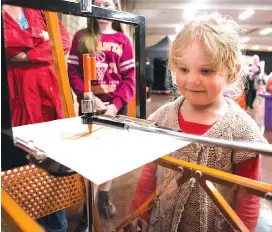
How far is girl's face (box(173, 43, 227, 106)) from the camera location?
0.70 m

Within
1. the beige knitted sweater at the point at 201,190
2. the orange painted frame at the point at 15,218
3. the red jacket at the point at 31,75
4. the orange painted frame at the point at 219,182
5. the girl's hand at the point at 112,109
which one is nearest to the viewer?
the orange painted frame at the point at 15,218

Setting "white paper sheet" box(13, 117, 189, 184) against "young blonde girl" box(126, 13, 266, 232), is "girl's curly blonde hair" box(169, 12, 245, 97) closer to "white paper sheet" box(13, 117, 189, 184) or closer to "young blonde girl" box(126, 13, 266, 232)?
"young blonde girl" box(126, 13, 266, 232)

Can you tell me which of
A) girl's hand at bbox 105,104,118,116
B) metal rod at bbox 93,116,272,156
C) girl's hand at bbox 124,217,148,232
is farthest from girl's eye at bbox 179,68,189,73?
girl's hand at bbox 105,104,118,116

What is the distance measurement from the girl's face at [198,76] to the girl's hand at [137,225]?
35 cm

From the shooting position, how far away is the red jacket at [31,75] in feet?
2.94

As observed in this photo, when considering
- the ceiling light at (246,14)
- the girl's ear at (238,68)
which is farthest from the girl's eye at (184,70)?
the ceiling light at (246,14)

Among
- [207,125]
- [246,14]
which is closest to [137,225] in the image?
[207,125]

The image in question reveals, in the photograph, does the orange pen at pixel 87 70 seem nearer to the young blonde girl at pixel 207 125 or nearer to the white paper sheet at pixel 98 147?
the white paper sheet at pixel 98 147

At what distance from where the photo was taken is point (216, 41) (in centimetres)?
70

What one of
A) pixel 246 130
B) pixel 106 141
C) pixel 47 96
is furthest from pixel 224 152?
pixel 47 96

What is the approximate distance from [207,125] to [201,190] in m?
0.17

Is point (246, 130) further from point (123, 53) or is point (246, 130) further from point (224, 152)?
point (123, 53)

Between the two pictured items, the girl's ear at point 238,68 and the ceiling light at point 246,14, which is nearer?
the girl's ear at point 238,68

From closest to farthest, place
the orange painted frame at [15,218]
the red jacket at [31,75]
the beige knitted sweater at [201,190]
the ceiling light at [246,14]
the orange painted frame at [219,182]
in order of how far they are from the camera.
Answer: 1. the orange painted frame at [15,218]
2. the orange painted frame at [219,182]
3. the beige knitted sweater at [201,190]
4. the red jacket at [31,75]
5. the ceiling light at [246,14]
